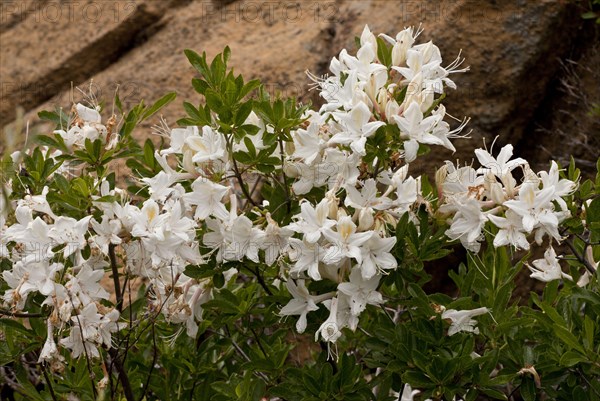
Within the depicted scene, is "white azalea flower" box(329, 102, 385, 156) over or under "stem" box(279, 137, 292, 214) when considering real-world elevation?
over

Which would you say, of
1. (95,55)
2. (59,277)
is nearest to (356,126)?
(59,277)

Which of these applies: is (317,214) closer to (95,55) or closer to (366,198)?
(366,198)

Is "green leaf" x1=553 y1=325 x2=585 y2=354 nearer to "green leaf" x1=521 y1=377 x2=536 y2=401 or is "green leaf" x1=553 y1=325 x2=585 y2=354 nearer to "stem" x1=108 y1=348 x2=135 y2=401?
"green leaf" x1=521 y1=377 x2=536 y2=401

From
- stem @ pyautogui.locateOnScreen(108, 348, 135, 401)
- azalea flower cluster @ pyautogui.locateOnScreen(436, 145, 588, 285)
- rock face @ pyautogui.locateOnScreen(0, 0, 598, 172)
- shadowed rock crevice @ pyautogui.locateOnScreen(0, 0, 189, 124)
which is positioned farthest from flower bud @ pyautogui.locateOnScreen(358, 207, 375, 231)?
shadowed rock crevice @ pyautogui.locateOnScreen(0, 0, 189, 124)

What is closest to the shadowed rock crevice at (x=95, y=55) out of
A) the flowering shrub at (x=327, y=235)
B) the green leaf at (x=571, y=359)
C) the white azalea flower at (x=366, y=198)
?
the flowering shrub at (x=327, y=235)

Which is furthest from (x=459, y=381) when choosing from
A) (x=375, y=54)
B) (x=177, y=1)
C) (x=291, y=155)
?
Result: (x=177, y=1)
